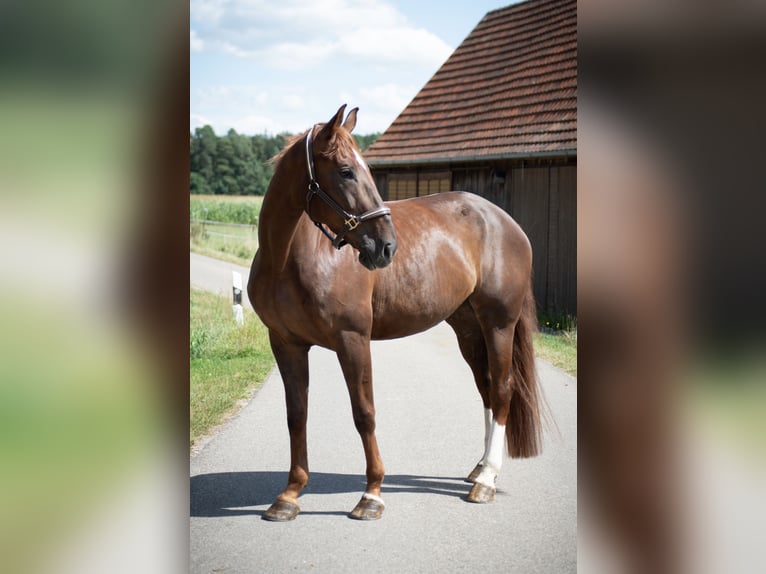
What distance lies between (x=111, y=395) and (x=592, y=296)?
969 mm

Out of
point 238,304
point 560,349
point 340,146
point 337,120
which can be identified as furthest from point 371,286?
point 238,304

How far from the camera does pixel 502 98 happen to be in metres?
5.05

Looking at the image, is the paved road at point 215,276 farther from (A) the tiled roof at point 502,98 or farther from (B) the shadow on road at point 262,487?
(B) the shadow on road at point 262,487

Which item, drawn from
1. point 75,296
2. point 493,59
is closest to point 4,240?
point 75,296

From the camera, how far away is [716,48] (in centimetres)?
110

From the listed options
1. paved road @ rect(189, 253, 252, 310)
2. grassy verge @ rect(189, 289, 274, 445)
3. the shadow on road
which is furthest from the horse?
paved road @ rect(189, 253, 252, 310)

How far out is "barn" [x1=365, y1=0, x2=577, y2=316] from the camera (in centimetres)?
377

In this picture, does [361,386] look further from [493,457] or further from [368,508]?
[493,457]

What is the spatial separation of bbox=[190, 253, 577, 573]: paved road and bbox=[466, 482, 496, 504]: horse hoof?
4 cm

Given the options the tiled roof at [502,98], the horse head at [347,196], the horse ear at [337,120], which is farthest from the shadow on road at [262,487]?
the tiled roof at [502,98]

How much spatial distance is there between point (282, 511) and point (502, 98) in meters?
3.90

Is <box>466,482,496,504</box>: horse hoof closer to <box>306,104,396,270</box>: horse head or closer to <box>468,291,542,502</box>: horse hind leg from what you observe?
<box>468,291,542,502</box>: horse hind leg

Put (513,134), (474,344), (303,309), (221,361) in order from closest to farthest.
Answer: (303,309) < (474,344) < (221,361) < (513,134)

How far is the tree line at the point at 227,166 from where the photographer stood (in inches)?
121
